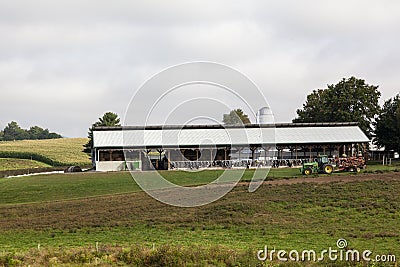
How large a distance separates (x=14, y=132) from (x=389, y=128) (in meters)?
155

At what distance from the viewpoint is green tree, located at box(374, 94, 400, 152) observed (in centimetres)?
6725

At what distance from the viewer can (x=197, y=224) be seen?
27.5 m

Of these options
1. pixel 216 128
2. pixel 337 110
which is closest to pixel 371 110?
pixel 337 110

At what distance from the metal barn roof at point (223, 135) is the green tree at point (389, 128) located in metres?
3.69

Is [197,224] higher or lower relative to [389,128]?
lower

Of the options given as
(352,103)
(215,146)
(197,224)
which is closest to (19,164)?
(215,146)

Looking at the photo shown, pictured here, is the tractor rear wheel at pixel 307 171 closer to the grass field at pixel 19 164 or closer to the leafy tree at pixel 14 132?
the grass field at pixel 19 164

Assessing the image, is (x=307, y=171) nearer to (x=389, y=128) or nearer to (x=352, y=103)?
(x=389, y=128)

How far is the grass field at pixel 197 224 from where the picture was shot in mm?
18375

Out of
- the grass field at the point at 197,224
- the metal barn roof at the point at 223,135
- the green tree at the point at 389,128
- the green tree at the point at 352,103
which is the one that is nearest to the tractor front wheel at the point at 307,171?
the grass field at the point at 197,224

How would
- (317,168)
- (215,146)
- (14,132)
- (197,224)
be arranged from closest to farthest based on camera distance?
(197,224)
(317,168)
(215,146)
(14,132)

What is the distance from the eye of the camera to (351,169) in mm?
49094

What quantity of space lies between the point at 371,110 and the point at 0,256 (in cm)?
6910

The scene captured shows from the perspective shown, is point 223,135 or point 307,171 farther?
point 223,135
